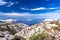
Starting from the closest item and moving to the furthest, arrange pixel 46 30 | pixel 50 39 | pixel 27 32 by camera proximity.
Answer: pixel 50 39 → pixel 46 30 → pixel 27 32

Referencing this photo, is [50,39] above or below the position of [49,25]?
below

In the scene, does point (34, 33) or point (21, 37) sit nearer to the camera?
point (34, 33)

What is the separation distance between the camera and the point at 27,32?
99.2 ft

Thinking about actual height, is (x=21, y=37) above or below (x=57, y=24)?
below

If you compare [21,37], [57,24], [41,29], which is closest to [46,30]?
[41,29]

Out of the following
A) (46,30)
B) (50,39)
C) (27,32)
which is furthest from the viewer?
(27,32)

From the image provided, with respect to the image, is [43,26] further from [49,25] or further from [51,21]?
[51,21]

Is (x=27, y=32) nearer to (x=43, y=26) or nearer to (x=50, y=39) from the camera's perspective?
(x=43, y=26)

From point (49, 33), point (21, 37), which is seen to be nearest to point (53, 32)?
point (49, 33)

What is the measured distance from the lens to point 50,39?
85.0 feet

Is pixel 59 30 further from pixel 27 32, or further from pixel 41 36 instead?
pixel 27 32

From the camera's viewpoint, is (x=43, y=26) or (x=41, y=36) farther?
(x=43, y=26)

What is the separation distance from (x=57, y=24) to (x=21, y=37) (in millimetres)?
7967

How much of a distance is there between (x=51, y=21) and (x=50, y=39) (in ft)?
20.7
